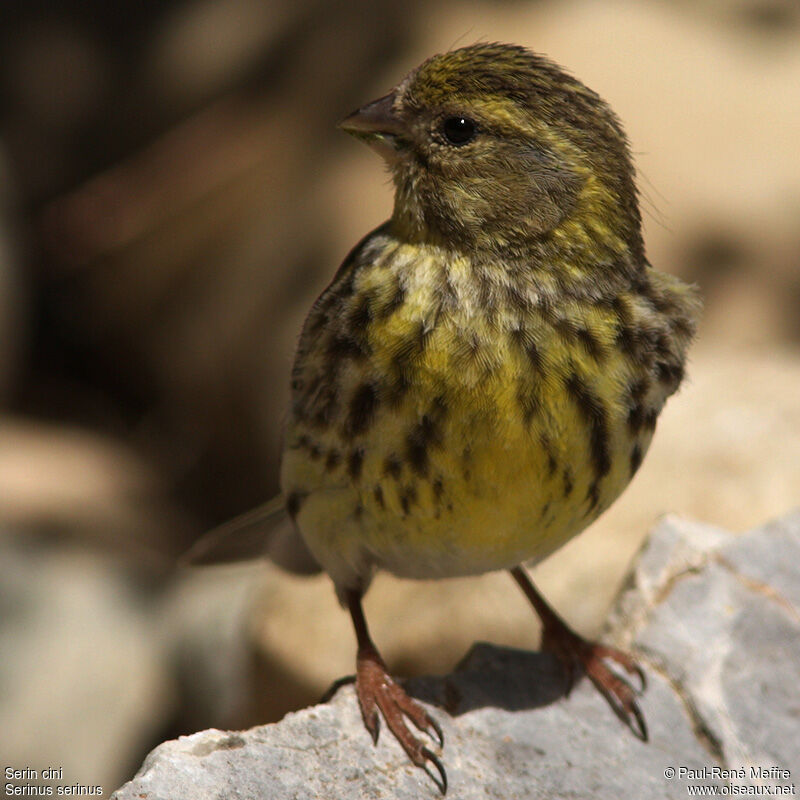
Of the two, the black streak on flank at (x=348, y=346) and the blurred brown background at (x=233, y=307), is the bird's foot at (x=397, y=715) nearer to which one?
the black streak on flank at (x=348, y=346)

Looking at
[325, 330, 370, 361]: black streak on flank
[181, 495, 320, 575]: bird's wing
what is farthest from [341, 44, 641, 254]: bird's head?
[181, 495, 320, 575]: bird's wing

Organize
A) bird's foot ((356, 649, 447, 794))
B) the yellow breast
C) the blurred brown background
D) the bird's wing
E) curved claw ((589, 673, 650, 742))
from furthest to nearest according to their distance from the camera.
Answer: the blurred brown background < the bird's wing < curved claw ((589, 673, 650, 742)) < bird's foot ((356, 649, 447, 794)) < the yellow breast

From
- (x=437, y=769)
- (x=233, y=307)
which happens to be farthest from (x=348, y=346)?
(x=233, y=307)

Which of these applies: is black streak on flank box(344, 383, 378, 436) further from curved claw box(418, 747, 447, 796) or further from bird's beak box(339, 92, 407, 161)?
curved claw box(418, 747, 447, 796)

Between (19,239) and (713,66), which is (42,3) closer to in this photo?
(19,239)

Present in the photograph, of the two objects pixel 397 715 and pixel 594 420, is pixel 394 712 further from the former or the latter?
pixel 594 420
